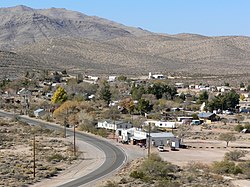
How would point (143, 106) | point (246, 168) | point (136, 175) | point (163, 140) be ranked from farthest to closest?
point (143, 106), point (163, 140), point (246, 168), point (136, 175)

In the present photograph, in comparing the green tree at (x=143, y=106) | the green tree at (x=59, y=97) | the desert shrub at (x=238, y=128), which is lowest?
the desert shrub at (x=238, y=128)

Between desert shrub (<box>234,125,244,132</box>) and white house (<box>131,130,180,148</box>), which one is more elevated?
desert shrub (<box>234,125,244,132</box>)

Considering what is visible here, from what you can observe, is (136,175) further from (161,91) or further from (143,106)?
(161,91)

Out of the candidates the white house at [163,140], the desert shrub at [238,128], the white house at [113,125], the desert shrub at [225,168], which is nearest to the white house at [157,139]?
the white house at [163,140]

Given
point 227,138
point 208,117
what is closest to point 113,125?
point 227,138

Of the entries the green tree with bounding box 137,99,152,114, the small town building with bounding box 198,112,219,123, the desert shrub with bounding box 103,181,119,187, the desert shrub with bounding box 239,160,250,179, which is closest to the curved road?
the desert shrub with bounding box 103,181,119,187

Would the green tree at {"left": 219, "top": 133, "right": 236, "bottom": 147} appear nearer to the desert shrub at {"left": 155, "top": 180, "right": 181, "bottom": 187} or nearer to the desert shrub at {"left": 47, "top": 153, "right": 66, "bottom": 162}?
the desert shrub at {"left": 47, "top": 153, "right": 66, "bottom": 162}

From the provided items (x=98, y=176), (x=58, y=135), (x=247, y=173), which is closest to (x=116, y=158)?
(x=98, y=176)

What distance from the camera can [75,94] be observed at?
91750 mm

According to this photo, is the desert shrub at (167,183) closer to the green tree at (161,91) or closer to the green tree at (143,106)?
the green tree at (143,106)

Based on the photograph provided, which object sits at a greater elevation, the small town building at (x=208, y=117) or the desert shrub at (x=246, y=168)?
the small town building at (x=208, y=117)

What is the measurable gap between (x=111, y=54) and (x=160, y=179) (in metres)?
155

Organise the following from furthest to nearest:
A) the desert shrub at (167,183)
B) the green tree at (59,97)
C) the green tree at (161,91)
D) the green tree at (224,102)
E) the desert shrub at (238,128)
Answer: the green tree at (161,91) → the green tree at (59,97) → the green tree at (224,102) → the desert shrub at (238,128) → the desert shrub at (167,183)

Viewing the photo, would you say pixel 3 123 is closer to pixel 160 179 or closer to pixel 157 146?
pixel 157 146
